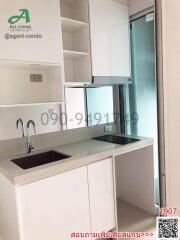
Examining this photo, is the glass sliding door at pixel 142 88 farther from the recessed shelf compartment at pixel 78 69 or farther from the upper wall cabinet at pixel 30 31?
the upper wall cabinet at pixel 30 31

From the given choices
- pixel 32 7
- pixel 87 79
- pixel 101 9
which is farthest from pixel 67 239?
pixel 101 9

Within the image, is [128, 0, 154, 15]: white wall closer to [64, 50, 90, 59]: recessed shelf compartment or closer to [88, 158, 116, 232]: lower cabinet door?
[64, 50, 90, 59]: recessed shelf compartment

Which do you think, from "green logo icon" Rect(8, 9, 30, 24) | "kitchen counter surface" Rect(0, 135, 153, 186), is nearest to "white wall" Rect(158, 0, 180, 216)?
"kitchen counter surface" Rect(0, 135, 153, 186)

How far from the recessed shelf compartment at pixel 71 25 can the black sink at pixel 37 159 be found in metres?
1.31

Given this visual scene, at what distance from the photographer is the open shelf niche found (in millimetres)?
2170

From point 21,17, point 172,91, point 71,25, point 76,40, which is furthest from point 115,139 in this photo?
point 172,91

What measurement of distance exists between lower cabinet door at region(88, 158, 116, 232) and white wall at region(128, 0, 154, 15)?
1751 millimetres

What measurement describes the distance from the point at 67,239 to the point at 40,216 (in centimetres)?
38

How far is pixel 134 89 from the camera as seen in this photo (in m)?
2.79

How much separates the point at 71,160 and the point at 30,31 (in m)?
1.16

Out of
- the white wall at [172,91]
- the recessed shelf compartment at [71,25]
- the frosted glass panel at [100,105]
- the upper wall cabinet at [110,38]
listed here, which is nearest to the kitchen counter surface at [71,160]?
the frosted glass panel at [100,105]

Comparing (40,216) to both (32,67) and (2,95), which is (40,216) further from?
(32,67)

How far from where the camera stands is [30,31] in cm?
180

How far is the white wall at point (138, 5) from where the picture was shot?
2.34 meters
